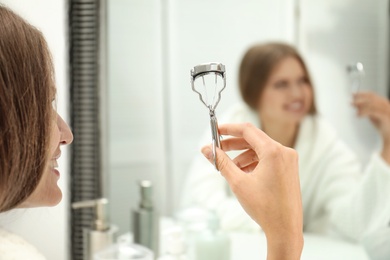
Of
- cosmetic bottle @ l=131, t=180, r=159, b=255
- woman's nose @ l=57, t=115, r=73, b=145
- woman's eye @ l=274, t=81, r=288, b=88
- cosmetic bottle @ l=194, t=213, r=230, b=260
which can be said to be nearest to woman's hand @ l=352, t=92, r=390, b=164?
woman's eye @ l=274, t=81, r=288, b=88

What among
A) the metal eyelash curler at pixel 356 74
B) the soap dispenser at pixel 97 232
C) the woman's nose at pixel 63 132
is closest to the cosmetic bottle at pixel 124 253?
the soap dispenser at pixel 97 232

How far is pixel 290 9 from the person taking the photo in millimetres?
1001

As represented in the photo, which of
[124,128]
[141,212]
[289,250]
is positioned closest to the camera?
[289,250]

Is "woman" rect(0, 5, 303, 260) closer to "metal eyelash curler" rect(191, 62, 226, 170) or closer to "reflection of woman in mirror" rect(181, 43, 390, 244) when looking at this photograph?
"metal eyelash curler" rect(191, 62, 226, 170)

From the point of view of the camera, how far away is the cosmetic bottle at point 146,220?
33.4 inches

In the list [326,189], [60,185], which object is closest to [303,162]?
[326,189]

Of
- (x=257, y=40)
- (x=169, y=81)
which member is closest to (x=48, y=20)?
(x=169, y=81)

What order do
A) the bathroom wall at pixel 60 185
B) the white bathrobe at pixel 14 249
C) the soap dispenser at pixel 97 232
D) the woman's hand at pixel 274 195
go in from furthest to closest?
the soap dispenser at pixel 97 232, the bathroom wall at pixel 60 185, the white bathrobe at pixel 14 249, the woman's hand at pixel 274 195

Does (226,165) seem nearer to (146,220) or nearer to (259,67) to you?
(146,220)

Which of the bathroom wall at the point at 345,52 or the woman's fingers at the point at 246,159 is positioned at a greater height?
the bathroom wall at the point at 345,52

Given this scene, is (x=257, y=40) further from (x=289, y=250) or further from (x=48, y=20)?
(x=289, y=250)

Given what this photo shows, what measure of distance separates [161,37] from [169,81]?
0.11m

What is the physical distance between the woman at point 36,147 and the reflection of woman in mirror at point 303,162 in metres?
0.31

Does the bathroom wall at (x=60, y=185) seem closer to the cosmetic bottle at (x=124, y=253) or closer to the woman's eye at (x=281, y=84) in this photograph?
the cosmetic bottle at (x=124, y=253)
